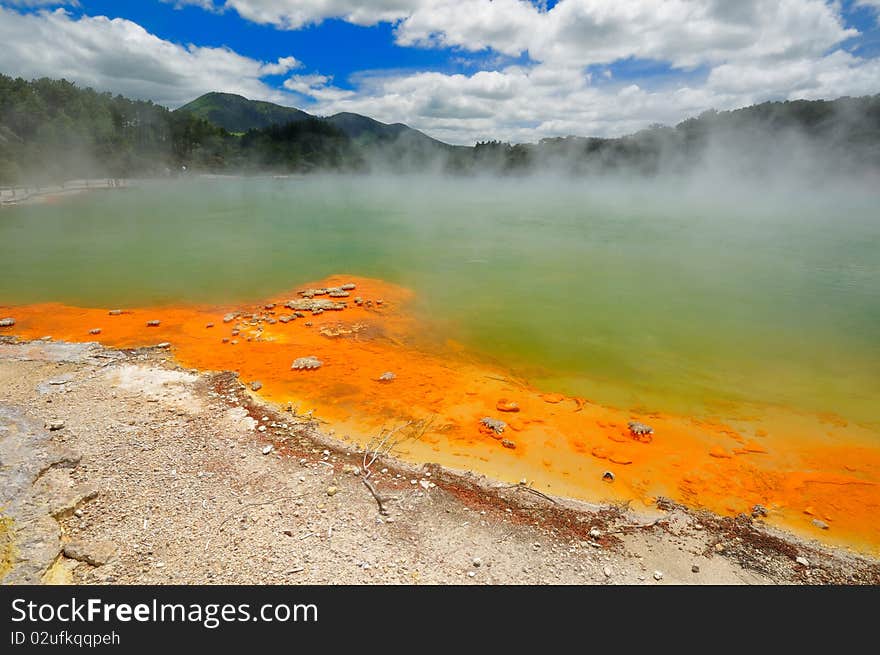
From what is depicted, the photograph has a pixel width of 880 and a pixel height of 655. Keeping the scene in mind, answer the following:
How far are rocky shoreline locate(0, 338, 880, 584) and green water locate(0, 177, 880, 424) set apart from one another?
4.75m

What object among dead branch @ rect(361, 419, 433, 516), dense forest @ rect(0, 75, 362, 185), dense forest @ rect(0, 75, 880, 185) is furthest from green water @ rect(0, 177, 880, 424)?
dense forest @ rect(0, 75, 880, 185)

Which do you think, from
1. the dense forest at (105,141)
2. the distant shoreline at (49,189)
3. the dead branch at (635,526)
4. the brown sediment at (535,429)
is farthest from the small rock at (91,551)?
the dense forest at (105,141)

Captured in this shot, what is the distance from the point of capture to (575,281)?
2133 cm

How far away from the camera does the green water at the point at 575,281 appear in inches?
466

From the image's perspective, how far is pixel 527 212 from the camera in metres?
54.0

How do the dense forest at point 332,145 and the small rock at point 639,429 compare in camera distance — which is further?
the dense forest at point 332,145

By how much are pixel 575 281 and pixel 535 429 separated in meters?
14.3

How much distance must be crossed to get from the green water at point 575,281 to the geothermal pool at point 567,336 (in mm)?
127

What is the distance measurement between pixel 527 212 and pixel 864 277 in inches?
1382

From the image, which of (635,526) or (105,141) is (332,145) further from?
(635,526)

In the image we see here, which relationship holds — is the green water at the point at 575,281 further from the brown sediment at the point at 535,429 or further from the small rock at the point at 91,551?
the small rock at the point at 91,551

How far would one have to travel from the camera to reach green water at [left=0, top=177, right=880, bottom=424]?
466 inches

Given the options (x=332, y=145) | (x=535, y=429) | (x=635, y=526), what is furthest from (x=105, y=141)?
(x=635, y=526)

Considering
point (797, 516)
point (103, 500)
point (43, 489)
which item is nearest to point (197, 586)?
point (103, 500)
